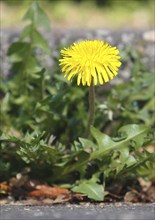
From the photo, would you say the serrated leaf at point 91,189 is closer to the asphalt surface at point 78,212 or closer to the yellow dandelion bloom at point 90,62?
the asphalt surface at point 78,212

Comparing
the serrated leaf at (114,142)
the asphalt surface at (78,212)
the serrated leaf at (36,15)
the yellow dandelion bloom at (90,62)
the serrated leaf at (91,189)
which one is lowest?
the asphalt surface at (78,212)

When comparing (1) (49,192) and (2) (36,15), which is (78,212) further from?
(2) (36,15)

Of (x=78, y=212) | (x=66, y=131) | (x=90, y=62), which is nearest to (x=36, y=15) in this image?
(x=66, y=131)

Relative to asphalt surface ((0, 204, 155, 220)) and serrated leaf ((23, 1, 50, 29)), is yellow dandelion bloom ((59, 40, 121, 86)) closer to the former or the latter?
asphalt surface ((0, 204, 155, 220))

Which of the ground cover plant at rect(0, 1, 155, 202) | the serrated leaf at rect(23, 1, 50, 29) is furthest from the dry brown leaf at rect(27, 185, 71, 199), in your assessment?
the serrated leaf at rect(23, 1, 50, 29)

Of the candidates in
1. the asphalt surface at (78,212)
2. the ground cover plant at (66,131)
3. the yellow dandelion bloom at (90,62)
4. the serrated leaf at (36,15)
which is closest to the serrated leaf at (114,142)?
the ground cover plant at (66,131)
